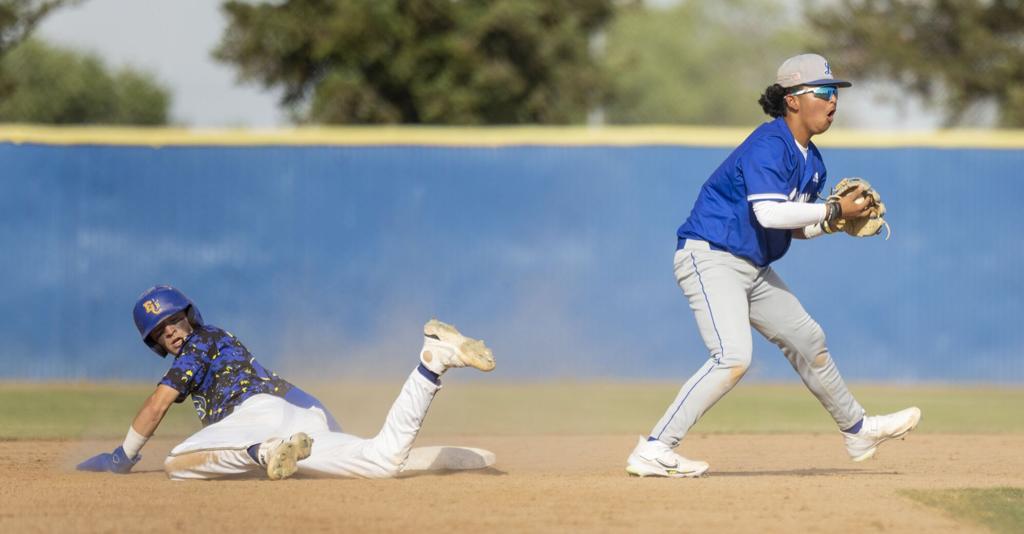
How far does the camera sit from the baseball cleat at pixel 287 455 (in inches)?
256

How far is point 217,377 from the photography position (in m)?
7.10

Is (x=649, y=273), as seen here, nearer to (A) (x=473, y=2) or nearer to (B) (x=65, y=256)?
(B) (x=65, y=256)

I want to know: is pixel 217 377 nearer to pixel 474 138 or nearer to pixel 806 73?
pixel 806 73

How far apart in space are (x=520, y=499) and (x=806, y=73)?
2495 mm

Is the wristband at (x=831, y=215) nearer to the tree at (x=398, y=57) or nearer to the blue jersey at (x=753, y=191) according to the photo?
the blue jersey at (x=753, y=191)

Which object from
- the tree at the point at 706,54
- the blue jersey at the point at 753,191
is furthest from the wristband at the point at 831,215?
the tree at the point at 706,54

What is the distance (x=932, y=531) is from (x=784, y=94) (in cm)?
235

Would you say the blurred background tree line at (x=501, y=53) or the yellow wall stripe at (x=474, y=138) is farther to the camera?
the blurred background tree line at (x=501, y=53)

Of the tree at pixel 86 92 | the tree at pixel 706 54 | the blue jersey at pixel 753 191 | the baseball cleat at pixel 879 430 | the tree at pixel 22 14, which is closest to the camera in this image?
the blue jersey at pixel 753 191

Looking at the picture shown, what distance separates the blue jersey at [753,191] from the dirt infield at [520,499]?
1.16 m

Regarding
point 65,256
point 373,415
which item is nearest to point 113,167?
point 65,256

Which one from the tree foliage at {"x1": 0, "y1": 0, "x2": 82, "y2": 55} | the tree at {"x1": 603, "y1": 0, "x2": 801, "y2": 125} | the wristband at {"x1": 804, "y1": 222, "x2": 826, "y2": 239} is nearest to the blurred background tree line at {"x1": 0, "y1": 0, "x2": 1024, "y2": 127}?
the tree foliage at {"x1": 0, "y1": 0, "x2": 82, "y2": 55}

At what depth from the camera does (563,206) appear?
16.1 m

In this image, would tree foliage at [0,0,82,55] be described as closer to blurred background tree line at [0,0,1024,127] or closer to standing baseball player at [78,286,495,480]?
blurred background tree line at [0,0,1024,127]
